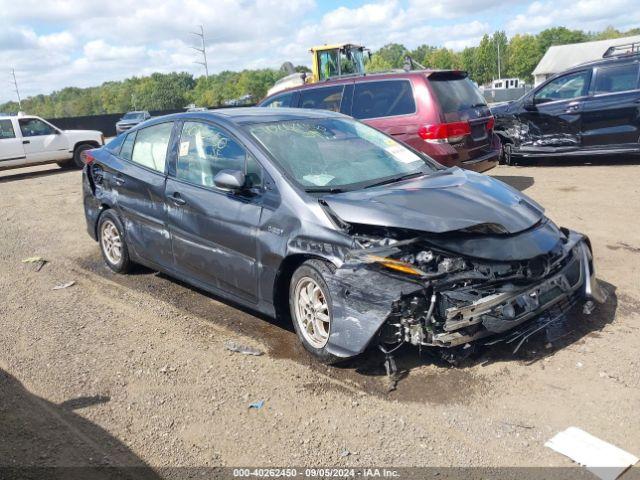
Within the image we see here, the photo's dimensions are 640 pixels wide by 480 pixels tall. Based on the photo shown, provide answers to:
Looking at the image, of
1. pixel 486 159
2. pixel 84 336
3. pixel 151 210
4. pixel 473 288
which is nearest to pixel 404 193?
pixel 473 288

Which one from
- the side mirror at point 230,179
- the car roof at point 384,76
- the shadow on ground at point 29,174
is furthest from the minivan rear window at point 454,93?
the shadow on ground at point 29,174

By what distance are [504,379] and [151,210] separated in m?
3.35

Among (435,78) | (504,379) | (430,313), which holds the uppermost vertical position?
(435,78)

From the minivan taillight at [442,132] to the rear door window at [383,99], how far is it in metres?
0.41

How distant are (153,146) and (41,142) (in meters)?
11.9

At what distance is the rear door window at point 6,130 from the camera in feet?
50.4

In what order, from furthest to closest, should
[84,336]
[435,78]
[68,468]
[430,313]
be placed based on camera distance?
[435,78] < [84,336] < [430,313] < [68,468]

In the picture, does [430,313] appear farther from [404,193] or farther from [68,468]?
[68,468]

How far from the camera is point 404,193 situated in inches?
162

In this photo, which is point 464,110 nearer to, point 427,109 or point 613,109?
point 427,109

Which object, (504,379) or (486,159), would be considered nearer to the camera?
(504,379)

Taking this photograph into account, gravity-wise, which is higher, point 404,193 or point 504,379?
point 404,193

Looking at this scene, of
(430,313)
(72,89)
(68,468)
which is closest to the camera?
(68,468)

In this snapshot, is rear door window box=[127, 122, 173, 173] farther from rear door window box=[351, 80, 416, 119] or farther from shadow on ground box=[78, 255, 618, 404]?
rear door window box=[351, 80, 416, 119]
